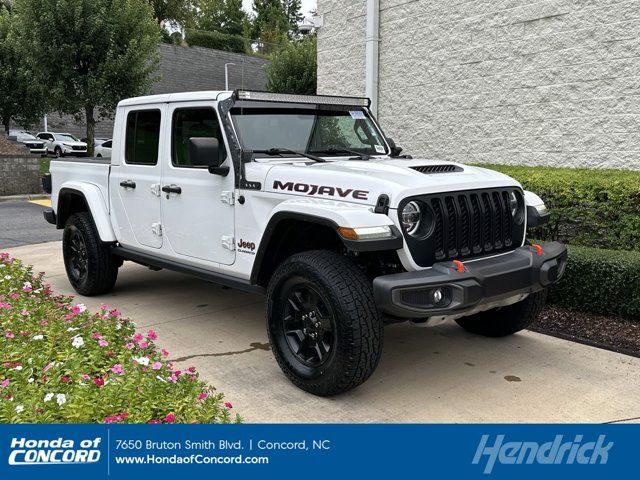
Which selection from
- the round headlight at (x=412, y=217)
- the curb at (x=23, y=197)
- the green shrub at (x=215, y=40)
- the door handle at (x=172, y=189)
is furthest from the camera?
the green shrub at (x=215, y=40)

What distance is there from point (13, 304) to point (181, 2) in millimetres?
48672

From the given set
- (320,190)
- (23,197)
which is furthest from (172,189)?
(23,197)

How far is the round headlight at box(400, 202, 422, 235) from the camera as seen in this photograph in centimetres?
364

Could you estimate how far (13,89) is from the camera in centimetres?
2153

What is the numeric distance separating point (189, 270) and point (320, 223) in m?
1.66

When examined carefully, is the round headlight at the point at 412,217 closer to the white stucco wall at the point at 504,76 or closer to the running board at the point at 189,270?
the running board at the point at 189,270

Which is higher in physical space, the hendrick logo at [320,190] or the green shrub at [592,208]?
the hendrick logo at [320,190]

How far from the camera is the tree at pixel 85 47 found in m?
16.9

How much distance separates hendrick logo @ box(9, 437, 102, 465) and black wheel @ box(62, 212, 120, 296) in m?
3.45

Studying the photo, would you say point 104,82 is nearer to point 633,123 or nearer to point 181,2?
point 633,123

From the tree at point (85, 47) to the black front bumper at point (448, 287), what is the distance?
16088mm

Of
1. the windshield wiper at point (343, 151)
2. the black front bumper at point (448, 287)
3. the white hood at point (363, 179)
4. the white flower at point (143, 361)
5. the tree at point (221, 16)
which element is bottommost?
the white flower at point (143, 361)

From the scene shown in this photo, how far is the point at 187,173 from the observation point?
4.84m

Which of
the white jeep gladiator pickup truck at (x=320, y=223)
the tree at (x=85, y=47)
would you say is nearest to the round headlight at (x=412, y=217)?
the white jeep gladiator pickup truck at (x=320, y=223)
